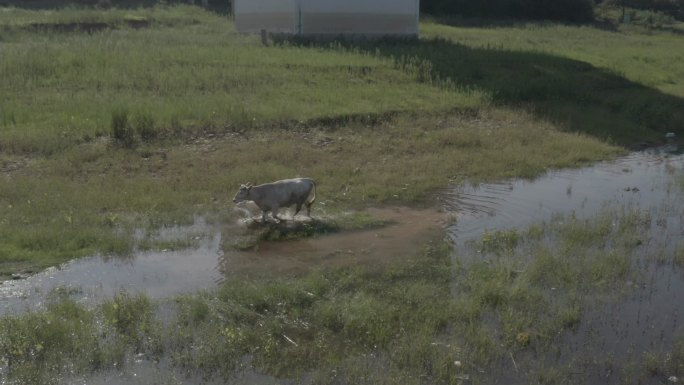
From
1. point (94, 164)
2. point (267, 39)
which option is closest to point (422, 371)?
point (94, 164)

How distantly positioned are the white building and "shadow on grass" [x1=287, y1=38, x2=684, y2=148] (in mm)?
2341

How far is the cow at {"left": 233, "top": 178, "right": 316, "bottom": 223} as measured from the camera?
38.3 ft

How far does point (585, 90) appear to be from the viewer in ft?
81.8

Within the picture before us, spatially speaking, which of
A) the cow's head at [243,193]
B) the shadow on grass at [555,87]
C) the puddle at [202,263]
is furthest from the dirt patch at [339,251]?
the shadow on grass at [555,87]

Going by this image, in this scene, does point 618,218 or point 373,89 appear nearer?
point 618,218

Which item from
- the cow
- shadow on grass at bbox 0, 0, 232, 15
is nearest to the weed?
the cow

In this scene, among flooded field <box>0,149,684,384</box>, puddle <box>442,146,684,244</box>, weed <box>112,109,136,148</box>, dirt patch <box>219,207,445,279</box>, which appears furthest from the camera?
weed <box>112,109,136,148</box>

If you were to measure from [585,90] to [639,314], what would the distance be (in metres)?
17.5

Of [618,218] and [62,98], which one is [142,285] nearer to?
[618,218]

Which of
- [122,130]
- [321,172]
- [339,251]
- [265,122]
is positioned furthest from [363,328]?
[265,122]

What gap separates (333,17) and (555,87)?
11046 mm

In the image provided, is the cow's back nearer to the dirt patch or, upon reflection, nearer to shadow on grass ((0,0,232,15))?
the dirt patch

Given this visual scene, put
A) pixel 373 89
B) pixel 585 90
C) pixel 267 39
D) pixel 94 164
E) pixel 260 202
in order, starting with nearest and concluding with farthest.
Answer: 1. pixel 260 202
2. pixel 94 164
3. pixel 373 89
4. pixel 585 90
5. pixel 267 39

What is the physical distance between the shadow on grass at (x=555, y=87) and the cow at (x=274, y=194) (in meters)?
10.4
